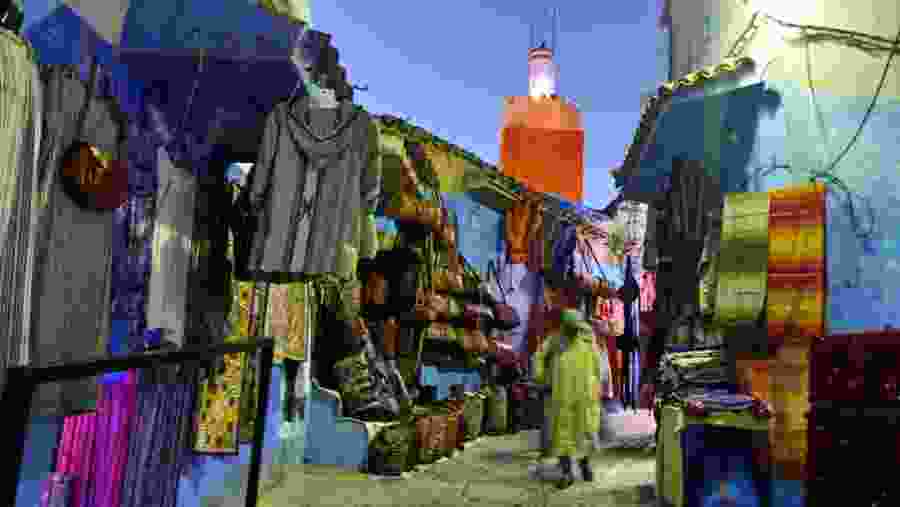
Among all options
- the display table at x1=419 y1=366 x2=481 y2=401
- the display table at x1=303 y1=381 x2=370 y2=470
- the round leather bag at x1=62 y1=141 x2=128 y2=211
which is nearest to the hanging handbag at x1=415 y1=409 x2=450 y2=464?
the display table at x1=303 y1=381 x2=370 y2=470

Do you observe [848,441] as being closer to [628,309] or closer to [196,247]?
[196,247]

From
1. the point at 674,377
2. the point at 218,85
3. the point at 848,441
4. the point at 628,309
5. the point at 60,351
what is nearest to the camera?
the point at 60,351

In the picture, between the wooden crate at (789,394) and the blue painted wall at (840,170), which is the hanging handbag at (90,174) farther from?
the blue painted wall at (840,170)

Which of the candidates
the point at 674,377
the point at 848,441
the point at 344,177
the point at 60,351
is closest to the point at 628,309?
the point at 674,377

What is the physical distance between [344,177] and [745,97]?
165 inches

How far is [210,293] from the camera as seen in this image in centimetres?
504

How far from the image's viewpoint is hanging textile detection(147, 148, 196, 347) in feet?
14.5

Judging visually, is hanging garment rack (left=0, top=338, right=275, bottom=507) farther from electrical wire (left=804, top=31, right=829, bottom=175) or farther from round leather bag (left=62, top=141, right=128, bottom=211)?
electrical wire (left=804, top=31, right=829, bottom=175)

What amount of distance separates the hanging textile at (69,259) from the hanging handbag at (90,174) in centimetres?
3

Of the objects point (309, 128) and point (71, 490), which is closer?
point (71, 490)

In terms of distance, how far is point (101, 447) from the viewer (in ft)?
12.3

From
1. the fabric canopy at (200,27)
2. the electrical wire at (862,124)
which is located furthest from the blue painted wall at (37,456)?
the electrical wire at (862,124)

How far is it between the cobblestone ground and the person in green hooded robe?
39 cm

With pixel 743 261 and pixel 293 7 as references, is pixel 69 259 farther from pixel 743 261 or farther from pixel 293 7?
pixel 743 261
